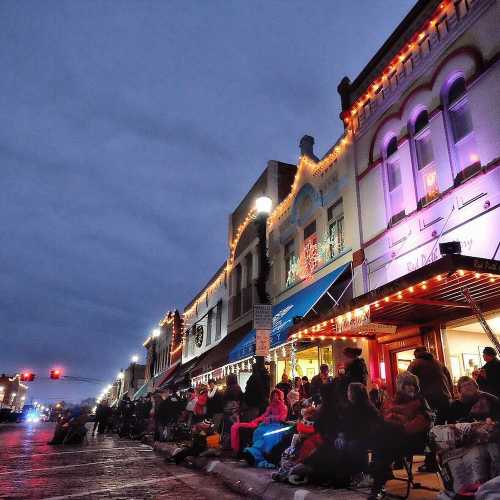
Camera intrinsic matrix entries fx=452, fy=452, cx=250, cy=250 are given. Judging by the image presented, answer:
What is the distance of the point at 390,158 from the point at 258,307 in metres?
5.72

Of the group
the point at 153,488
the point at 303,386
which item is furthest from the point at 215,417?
the point at 153,488

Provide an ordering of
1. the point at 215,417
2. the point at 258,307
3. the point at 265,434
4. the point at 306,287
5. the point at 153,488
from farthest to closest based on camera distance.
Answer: the point at 306,287
the point at 215,417
the point at 258,307
the point at 265,434
the point at 153,488

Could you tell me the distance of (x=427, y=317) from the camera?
34.0 ft

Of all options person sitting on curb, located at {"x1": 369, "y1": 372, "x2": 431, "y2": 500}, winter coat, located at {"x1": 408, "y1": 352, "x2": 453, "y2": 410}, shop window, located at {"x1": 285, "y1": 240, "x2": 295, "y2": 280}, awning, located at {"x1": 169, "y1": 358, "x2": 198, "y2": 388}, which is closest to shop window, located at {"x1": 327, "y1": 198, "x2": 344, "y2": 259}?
shop window, located at {"x1": 285, "y1": 240, "x2": 295, "y2": 280}

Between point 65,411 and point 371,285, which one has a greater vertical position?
point 371,285

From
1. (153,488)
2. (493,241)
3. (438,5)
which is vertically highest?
(438,5)

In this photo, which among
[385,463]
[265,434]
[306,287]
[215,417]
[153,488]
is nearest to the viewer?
[385,463]

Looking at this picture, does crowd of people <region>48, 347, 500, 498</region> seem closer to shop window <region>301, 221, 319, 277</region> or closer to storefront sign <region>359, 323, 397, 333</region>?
storefront sign <region>359, 323, 397, 333</region>

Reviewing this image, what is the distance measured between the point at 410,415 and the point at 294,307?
8877mm

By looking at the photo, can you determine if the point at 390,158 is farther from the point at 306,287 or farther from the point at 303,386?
the point at 303,386

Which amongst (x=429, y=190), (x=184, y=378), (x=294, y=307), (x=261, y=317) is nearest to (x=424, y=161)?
(x=429, y=190)

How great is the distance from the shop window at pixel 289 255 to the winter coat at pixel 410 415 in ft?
39.3

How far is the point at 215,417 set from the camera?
11711mm

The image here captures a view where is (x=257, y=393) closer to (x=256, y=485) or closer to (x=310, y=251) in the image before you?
(x=256, y=485)
